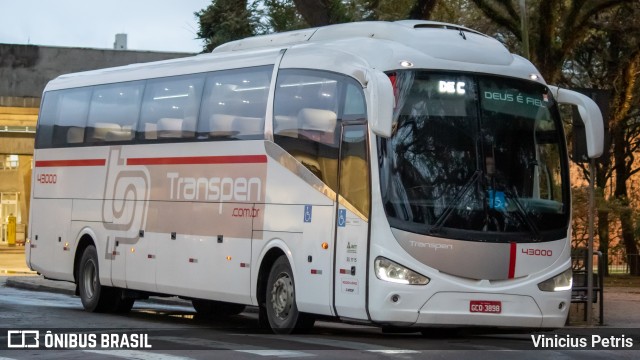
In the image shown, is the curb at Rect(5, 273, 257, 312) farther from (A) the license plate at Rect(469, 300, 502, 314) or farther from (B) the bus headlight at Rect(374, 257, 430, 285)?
(A) the license plate at Rect(469, 300, 502, 314)

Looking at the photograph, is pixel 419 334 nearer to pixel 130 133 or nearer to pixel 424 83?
pixel 424 83

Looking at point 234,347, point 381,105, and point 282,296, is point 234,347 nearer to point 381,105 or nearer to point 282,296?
point 282,296

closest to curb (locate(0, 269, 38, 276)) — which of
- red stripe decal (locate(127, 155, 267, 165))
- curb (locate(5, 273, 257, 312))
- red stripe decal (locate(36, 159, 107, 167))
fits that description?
curb (locate(5, 273, 257, 312))

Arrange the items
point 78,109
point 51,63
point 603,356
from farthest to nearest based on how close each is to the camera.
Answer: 1. point 51,63
2. point 78,109
3. point 603,356

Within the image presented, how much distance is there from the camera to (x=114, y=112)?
2217cm

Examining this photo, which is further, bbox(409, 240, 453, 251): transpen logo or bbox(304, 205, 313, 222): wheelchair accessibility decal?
bbox(304, 205, 313, 222): wheelchair accessibility decal

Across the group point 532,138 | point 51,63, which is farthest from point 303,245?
point 51,63

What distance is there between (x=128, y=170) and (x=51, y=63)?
21.5 metres

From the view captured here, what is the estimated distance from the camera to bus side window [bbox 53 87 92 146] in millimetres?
23219

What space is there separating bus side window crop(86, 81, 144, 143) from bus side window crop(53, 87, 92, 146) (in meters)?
0.25

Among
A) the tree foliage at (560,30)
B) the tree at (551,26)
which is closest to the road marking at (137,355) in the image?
the tree foliage at (560,30)

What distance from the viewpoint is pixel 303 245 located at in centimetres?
1675

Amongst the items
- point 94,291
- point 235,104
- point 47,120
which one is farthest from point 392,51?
point 47,120

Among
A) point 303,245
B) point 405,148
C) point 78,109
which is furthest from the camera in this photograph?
point 78,109
